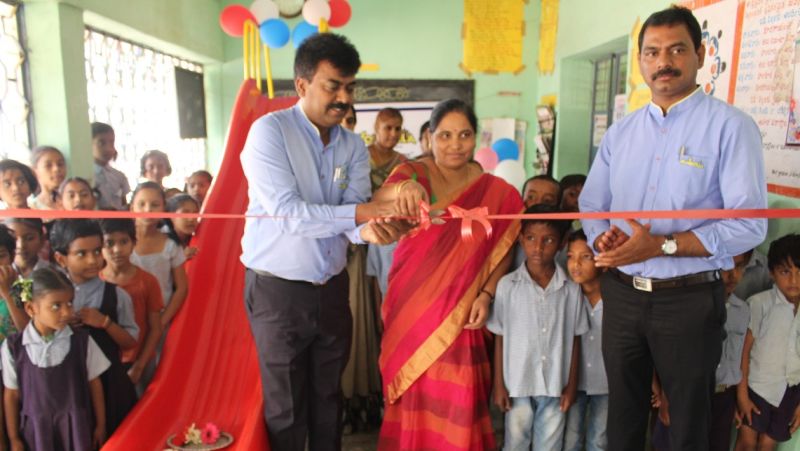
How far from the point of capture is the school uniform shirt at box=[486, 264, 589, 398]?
2.15 metres

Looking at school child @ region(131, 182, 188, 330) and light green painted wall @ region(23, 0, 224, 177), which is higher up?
light green painted wall @ region(23, 0, 224, 177)

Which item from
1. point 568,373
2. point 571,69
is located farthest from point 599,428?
point 571,69

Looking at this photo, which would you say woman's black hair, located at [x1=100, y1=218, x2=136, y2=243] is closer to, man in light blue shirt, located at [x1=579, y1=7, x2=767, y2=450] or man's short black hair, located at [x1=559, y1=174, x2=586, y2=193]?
man in light blue shirt, located at [x1=579, y1=7, x2=767, y2=450]

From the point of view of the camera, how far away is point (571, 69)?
535 centimetres

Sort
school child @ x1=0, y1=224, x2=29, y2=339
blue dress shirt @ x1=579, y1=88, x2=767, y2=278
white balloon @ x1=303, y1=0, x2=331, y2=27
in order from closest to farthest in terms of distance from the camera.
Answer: blue dress shirt @ x1=579, y1=88, x2=767, y2=278, school child @ x1=0, y1=224, x2=29, y2=339, white balloon @ x1=303, y1=0, x2=331, y2=27

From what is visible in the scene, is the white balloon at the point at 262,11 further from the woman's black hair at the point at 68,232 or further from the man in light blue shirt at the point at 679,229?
the man in light blue shirt at the point at 679,229

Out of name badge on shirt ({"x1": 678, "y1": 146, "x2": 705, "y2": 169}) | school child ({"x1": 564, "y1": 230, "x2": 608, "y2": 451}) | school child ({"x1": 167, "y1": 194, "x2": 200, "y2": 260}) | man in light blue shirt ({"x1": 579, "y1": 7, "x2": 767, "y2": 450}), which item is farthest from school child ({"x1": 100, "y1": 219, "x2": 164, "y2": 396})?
name badge on shirt ({"x1": 678, "y1": 146, "x2": 705, "y2": 169})

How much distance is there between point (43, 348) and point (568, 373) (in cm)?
192

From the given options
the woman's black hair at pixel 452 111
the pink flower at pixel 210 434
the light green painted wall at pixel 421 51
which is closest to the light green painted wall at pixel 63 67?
the light green painted wall at pixel 421 51

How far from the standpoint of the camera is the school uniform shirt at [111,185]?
3983 mm

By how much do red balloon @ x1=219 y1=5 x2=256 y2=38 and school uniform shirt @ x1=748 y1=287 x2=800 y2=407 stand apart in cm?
357

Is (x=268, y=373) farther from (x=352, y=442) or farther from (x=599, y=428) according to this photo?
(x=599, y=428)

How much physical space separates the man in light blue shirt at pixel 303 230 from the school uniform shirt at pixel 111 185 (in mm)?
2521

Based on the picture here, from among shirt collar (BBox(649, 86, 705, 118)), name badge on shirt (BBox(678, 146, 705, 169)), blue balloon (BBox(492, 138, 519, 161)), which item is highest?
shirt collar (BBox(649, 86, 705, 118))
